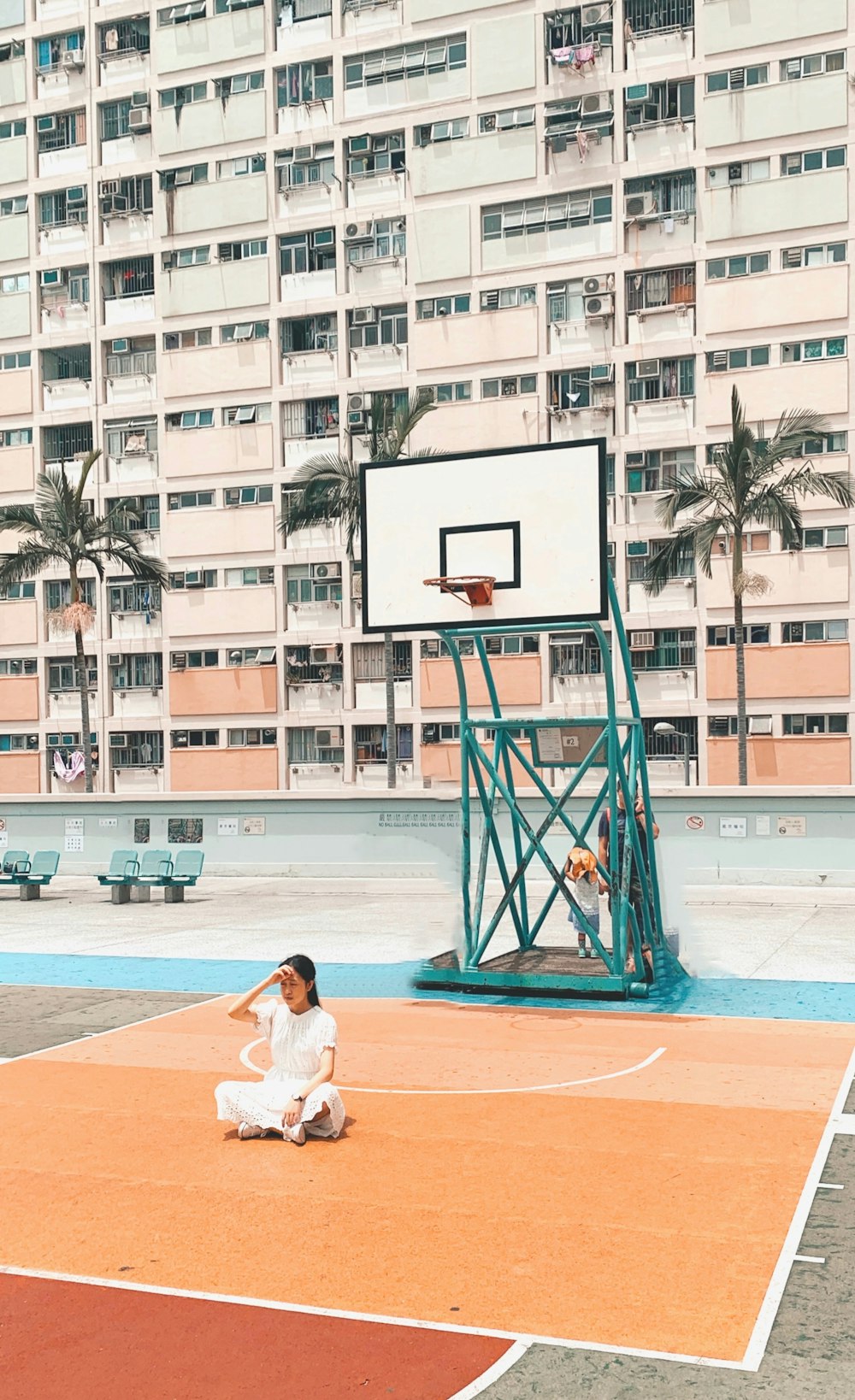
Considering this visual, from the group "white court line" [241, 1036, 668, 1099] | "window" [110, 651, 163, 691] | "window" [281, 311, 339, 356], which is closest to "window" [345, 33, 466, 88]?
"window" [281, 311, 339, 356]

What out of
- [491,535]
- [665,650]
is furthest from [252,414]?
[491,535]

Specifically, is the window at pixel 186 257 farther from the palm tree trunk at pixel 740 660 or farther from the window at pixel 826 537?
the palm tree trunk at pixel 740 660

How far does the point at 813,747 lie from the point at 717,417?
10.3 meters

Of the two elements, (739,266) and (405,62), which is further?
(405,62)

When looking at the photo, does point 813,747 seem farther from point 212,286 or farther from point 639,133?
point 212,286

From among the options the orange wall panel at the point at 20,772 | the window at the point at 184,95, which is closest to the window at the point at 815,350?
the window at the point at 184,95

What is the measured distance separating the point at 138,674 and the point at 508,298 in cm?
1830

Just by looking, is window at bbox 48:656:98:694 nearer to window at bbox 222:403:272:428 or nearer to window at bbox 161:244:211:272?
window at bbox 222:403:272:428

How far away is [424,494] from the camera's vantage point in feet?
53.5

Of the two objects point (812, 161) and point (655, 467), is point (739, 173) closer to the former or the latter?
point (812, 161)

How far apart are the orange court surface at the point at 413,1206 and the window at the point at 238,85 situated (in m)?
43.5

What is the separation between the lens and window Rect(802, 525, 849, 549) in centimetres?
4247

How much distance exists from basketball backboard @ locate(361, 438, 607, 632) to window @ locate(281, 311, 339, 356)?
33.5 meters

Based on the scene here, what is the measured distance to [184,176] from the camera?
165 feet
